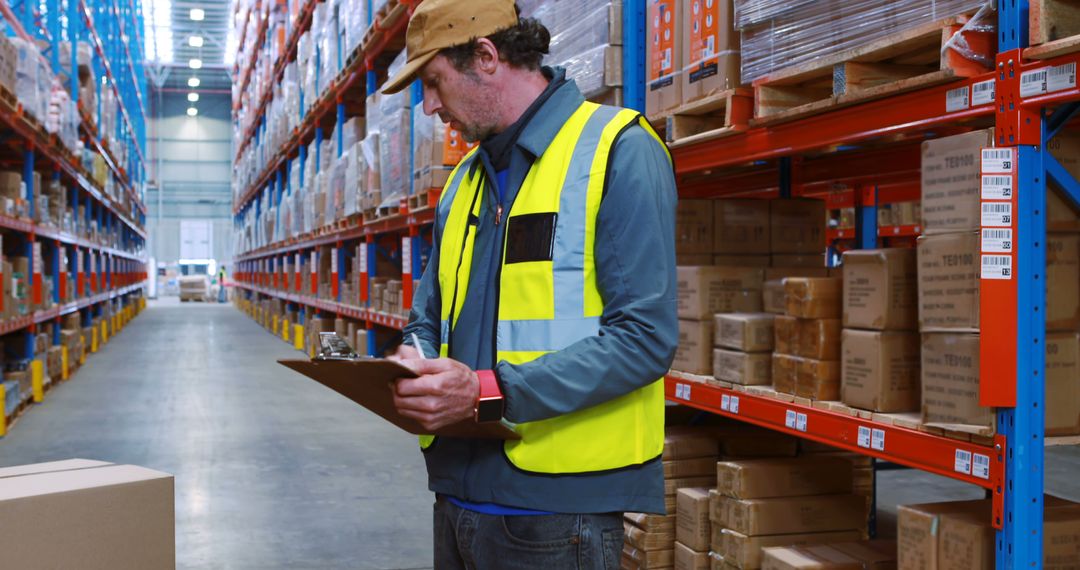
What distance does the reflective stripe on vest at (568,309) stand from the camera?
5.28ft

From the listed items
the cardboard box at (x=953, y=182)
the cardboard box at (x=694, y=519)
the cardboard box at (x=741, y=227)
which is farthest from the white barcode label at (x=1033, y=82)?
the cardboard box at (x=694, y=519)

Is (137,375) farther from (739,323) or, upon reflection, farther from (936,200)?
(936,200)

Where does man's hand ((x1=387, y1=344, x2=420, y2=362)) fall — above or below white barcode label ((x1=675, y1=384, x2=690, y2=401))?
above

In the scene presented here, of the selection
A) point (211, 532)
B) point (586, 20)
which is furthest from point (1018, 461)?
point (211, 532)

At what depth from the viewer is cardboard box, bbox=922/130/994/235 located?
218cm

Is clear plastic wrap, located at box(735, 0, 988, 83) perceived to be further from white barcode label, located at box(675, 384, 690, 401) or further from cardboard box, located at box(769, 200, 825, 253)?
white barcode label, located at box(675, 384, 690, 401)

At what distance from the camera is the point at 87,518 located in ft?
6.62

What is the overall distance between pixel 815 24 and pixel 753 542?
1.71 metres

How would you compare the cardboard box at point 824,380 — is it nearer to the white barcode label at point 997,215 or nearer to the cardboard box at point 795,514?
the cardboard box at point 795,514

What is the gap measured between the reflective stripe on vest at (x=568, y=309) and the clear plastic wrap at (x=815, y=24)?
106cm

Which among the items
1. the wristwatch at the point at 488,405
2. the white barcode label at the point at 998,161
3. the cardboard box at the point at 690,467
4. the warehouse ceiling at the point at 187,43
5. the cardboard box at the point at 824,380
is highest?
the warehouse ceiling at the point at 187,43

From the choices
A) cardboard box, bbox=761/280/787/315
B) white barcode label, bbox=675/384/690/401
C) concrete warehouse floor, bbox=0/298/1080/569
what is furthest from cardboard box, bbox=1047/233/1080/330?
concrete warehouse floor, bbox=0/298/1080/569

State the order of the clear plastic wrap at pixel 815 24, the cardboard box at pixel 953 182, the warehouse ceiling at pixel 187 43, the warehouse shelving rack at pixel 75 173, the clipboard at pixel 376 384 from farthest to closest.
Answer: the warehouse ceiling at pixel 187 43, the warehouse shelving rack at pixel 75 173, the clear plastic wrap at pixel 815 24, the cardboard box at pixel 953 182, the clipboard at pixel 376 384

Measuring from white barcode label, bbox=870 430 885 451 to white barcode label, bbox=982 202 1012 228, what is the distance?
2.16 feet
